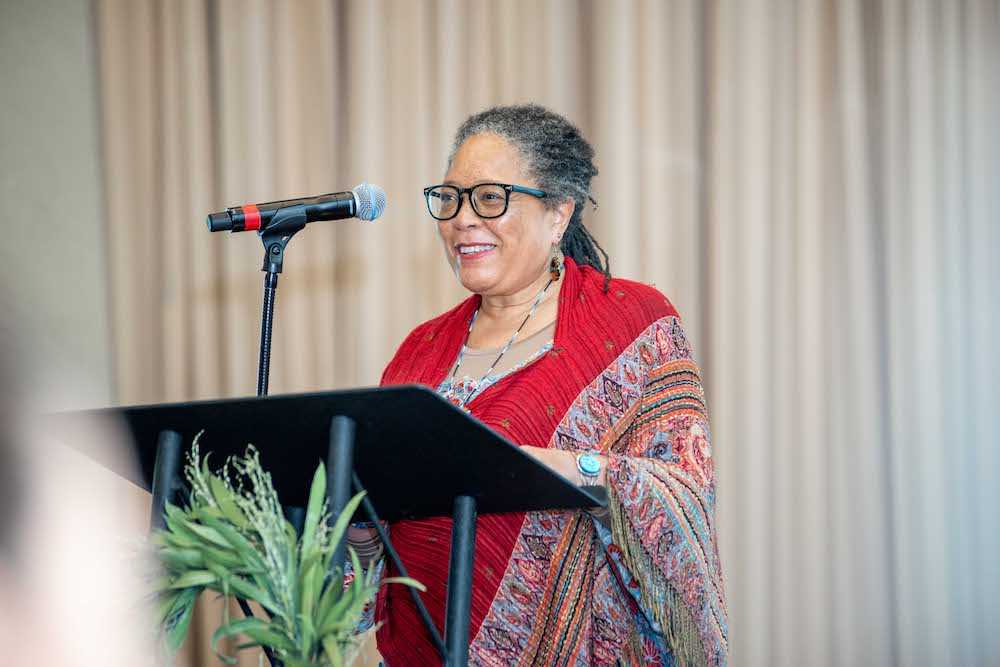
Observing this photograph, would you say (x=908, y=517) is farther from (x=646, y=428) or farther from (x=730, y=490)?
(x=646, y=428)

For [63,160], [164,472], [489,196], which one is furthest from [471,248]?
[63,160]

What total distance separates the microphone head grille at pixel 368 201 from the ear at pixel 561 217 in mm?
387

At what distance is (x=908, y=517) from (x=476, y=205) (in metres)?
1.64

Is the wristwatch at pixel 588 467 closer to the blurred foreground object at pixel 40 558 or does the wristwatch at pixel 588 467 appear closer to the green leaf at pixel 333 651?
the green leaf at pixel 333 651

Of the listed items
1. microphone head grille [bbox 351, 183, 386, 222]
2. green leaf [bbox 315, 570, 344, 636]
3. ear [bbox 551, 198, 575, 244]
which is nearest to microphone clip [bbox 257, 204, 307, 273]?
microphone head grille [bbox 351, 183, 386, 222]

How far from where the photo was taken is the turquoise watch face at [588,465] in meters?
1.56

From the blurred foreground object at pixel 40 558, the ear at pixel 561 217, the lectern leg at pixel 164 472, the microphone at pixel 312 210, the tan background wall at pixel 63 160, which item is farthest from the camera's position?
the tan background wall at pixel 63 160

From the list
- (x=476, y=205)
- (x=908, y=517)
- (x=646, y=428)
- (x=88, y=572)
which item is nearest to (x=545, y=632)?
(x=646, y=428)

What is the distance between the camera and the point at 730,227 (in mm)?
3020

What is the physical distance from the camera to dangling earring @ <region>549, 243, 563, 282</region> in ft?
7.15

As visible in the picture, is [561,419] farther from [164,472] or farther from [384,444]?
[164,472]

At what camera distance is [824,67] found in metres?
3.03

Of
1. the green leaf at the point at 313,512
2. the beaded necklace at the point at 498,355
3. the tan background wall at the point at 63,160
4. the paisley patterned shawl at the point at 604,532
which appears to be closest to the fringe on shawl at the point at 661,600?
the paisley patterned shawl at the point at 604,532

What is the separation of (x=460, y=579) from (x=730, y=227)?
189cm
